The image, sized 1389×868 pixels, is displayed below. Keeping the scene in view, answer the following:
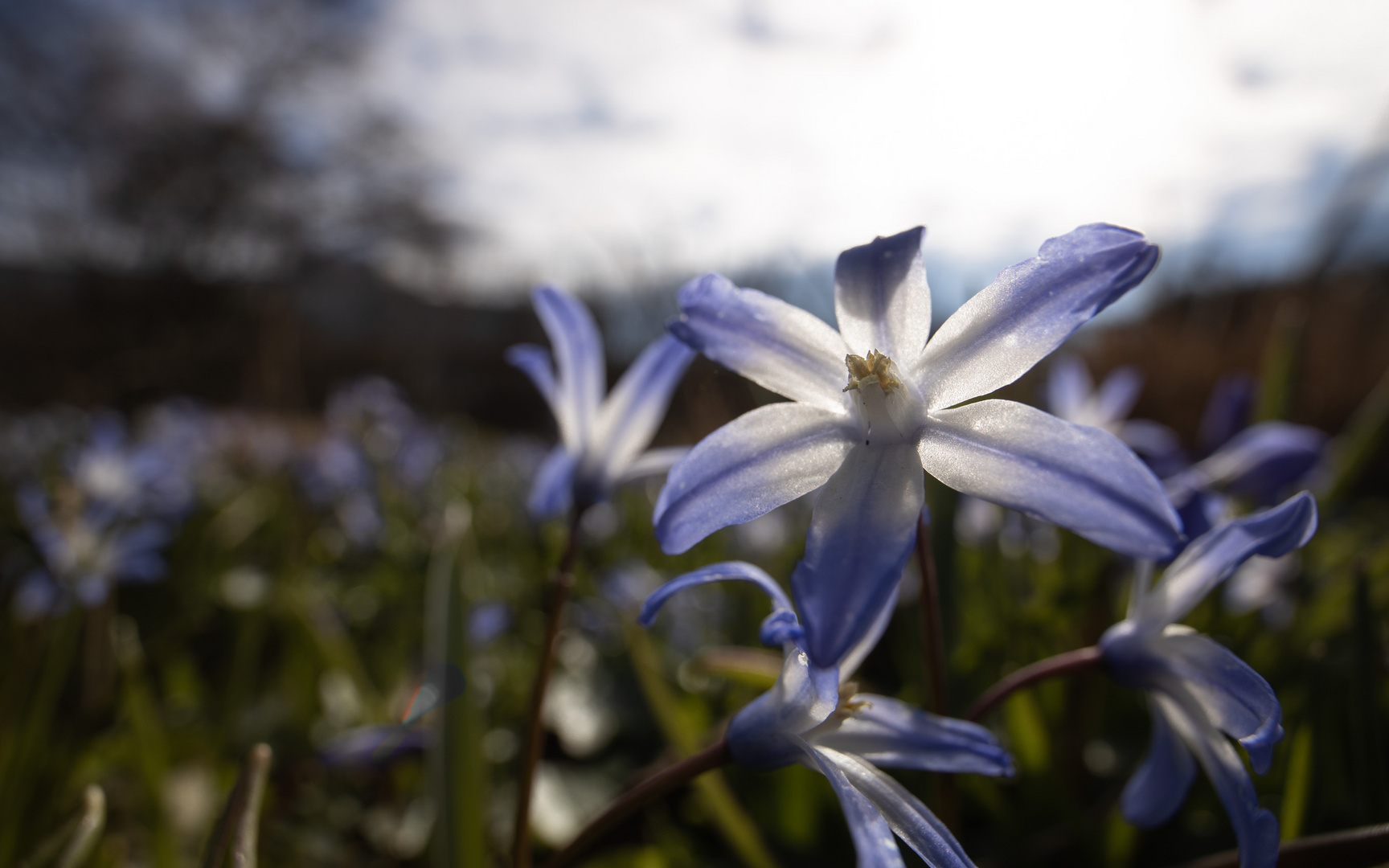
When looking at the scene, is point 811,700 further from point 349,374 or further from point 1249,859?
point 349,374

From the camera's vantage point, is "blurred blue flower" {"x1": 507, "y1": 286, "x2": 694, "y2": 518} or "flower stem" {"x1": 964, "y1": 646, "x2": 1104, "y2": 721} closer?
"flower stem" {"x1": 964, "y1": 646, "x2": 1104, "y2": 721}

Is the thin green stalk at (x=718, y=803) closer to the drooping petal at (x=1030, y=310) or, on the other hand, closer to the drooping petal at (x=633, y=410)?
the drooping petal at (x=633, y=410)

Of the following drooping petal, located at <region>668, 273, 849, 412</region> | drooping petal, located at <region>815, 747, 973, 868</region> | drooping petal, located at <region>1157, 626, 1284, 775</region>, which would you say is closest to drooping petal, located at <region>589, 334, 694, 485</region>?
drooping petal, located at <region>668, 273, 849, 412</region>

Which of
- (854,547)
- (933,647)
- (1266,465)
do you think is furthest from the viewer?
(1266,465)

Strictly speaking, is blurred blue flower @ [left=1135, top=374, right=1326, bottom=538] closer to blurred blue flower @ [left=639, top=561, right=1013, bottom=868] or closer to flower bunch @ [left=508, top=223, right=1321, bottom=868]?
flower bunch @ [left=508, top=223, right=1321, bottom=868]

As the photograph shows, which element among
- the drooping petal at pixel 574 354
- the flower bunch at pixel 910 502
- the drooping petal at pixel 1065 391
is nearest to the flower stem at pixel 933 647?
the flower bunch at pixel 910 502

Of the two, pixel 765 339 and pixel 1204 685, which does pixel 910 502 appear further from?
pixel 1204 685

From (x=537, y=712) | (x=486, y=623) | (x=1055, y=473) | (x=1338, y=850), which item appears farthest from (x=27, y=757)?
(x=1338, y=850)
